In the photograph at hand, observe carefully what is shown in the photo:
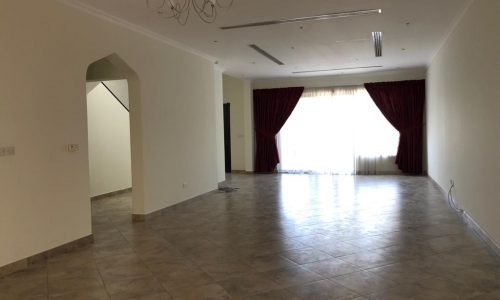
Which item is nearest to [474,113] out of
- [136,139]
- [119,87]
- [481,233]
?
[481,233]

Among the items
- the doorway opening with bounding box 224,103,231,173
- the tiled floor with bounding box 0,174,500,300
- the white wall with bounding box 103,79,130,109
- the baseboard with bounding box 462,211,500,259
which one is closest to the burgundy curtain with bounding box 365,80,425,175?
the tiled floor with bounding box 0,174,500,300

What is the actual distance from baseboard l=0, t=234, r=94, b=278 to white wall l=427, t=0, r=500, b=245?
14.7 ft

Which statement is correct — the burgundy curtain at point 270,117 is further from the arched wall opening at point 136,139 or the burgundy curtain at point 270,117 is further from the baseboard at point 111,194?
the arched wall opening at point 136,139

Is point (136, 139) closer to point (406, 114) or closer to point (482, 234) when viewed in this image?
point (482, 234)

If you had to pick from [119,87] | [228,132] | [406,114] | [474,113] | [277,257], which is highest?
[119,87]

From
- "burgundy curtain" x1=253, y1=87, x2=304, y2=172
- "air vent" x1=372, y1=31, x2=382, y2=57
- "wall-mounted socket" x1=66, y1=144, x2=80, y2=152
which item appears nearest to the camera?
"wall-mounted socket" x1=66, y1=144, x2=80, y2=152

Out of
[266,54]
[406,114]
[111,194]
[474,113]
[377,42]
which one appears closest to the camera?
[474,113]

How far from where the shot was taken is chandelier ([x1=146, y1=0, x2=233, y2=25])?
16.0 ft

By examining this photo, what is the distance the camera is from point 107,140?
28.2 ft

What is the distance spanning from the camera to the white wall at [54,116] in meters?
4.06

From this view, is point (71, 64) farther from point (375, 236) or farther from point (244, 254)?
point (375, 236)

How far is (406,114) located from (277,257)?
8.08m

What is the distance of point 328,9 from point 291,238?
115 inches

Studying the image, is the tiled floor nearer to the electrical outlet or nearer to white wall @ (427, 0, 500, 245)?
white wall @ (427, 0, 500, 245)
